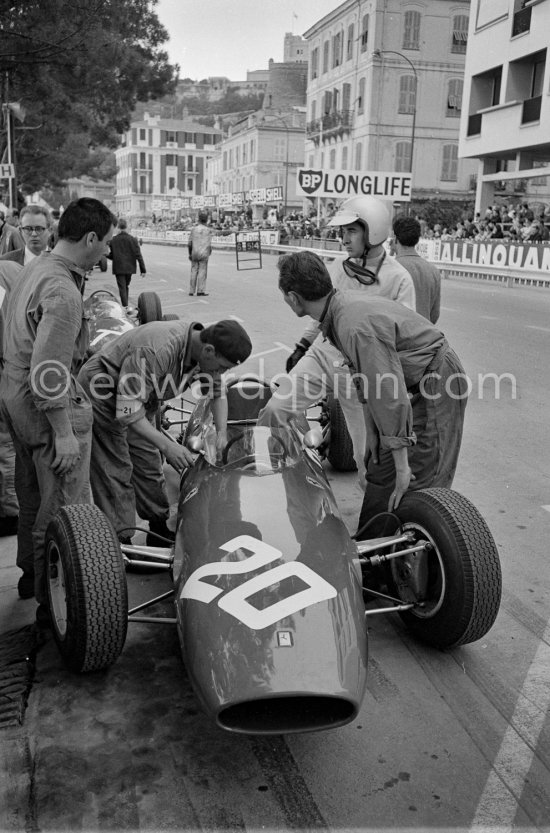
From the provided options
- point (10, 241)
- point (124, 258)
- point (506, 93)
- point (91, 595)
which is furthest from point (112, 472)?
point (506, 93)

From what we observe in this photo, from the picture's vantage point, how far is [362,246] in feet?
17.2

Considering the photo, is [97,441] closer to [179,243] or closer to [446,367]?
[446,367]

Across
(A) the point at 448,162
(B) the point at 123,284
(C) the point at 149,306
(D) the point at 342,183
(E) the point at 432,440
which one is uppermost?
(A) the point at 448,162

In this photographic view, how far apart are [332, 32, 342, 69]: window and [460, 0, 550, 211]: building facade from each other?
80.2 ft

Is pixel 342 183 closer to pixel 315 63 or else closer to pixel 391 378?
pixel 391 378

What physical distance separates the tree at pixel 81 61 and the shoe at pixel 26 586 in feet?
45.2

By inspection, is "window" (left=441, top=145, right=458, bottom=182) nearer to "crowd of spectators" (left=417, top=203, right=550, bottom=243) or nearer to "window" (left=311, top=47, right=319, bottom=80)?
"window" (left=311, top=47, right=319, bottom=80)

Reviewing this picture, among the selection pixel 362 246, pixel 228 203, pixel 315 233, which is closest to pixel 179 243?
pixel 228 203

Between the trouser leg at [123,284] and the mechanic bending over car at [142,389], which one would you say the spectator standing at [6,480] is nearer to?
the mechanic bending over car at [142,389]

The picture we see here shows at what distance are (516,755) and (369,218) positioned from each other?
3.39 metres

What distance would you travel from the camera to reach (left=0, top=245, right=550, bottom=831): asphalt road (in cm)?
256

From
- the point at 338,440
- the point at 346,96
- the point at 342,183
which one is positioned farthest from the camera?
the point at 346,96

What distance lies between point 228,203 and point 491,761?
63.5m

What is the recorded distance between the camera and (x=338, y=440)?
6.23 m
